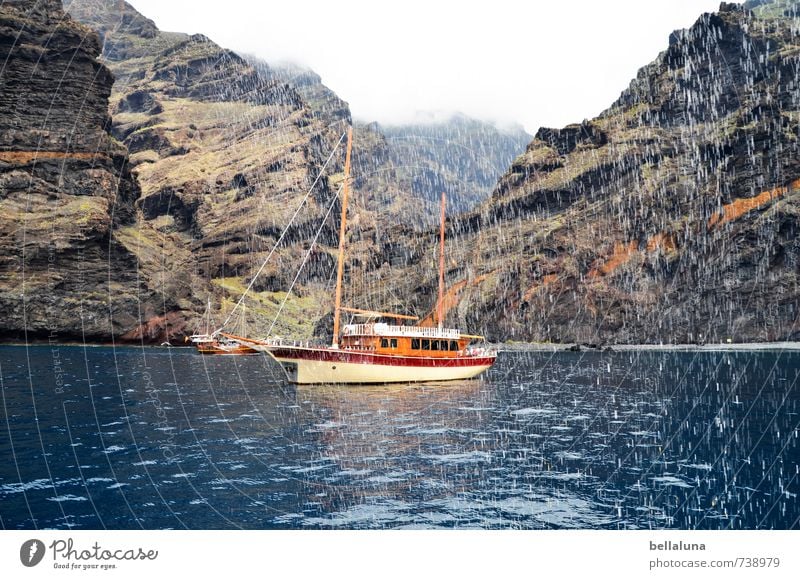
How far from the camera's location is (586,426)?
26.9 metres

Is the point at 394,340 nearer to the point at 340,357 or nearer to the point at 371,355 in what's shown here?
the point at 371,355

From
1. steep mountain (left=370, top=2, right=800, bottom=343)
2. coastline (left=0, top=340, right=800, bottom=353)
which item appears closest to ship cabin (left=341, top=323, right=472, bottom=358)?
coastline (left=0, top=340, right=800, bottom=353)

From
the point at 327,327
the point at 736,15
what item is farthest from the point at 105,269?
the point at 736,15

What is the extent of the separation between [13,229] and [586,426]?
412 ft

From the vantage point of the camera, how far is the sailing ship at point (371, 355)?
45.3 metres

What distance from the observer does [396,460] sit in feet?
63.6

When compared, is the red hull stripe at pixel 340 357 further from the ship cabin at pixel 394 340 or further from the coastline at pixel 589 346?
the coastline at pixel 589 346

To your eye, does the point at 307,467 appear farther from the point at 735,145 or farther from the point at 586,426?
the point at 735,145

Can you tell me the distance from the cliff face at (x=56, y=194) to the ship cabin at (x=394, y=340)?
255 feet
